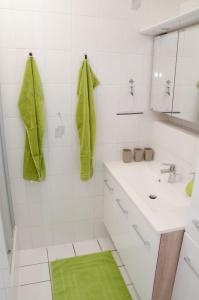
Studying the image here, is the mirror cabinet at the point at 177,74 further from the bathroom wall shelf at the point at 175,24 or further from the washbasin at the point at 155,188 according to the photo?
the washbasin at the point at 155,188

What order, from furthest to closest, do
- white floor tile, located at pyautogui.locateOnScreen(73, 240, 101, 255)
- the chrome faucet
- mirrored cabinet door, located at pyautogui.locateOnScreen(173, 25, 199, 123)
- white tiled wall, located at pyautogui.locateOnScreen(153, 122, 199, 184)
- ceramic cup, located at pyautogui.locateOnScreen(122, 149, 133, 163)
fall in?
white floor tile, located at pyautogui.locateOnScreen(73, 240, 101, 255), ceramic cup, located at pyautogui.locateOnScreen(122, 149, 133, 163), the chrome faucet, white tiled wall, located at pyautogui.locateOnScreen(153, 122, 199, 184), mirrored cabinet door, located at pyautogui.locateOnScreen(173, 25, 199, 123)

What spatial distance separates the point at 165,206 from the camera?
1555 mm

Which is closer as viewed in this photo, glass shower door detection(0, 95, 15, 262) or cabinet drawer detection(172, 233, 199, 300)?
cabinet drawer detection(172, 233, 199, 300)

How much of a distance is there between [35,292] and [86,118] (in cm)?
136

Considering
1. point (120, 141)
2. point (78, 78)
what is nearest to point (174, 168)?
point (120, 141)

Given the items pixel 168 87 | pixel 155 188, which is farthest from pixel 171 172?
pixel 168 87

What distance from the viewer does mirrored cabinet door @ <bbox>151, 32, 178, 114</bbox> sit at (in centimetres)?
174

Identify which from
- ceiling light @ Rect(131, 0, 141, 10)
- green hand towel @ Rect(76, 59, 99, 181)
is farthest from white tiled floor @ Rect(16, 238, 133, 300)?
ceiling light @ Rect(131, 0, 141, 10)

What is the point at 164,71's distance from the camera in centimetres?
184

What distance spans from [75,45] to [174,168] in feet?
3.77

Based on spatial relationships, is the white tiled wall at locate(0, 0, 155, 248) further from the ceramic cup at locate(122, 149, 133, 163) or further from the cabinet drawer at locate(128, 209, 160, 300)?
the cabinet drawer at locate(128, 209, 160, 300)

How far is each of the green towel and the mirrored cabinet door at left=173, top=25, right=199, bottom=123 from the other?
38.9 inches

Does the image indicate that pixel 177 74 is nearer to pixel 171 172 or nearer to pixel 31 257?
pixel 171 172

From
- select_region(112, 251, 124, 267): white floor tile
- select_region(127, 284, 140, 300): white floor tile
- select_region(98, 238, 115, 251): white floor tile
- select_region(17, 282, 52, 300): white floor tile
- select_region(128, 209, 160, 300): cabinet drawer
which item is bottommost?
select_region(17, 282, 52, 300): white floor tile
